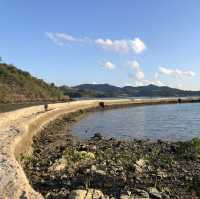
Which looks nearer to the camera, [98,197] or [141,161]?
[98,197]

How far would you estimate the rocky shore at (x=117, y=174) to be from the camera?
11.5 meters

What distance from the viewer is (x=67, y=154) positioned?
17.7 metres

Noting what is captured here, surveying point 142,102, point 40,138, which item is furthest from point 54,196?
point 142,102

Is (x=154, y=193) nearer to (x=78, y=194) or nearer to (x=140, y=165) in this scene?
(x=78, y=194)

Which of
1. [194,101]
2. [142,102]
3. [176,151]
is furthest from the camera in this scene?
[194,101]

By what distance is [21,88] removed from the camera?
89750 mm

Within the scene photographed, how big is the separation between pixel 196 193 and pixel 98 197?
363 centimetres

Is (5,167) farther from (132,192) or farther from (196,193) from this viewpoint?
(196,193)

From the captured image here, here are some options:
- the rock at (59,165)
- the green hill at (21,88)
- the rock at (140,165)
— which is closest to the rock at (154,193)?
the rock at (140,165)

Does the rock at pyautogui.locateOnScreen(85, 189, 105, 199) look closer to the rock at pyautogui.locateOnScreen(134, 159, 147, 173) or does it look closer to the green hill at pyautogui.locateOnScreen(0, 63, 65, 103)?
the rock at pyautogui.locateOnScreen(134, 159, 147, 173)

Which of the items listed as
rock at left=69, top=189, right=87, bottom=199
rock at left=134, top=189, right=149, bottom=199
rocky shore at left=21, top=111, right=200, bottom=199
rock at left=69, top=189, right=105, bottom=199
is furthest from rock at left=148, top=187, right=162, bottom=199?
rock at left=69, top=189, right=87, bottom=199

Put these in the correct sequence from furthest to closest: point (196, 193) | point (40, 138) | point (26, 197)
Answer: point (40, 138)
point (196, 193)
point (26, 197)

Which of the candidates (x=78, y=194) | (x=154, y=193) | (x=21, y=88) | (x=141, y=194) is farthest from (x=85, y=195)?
→ (x=21, y=88)

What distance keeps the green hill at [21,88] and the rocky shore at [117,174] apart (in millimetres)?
58936
